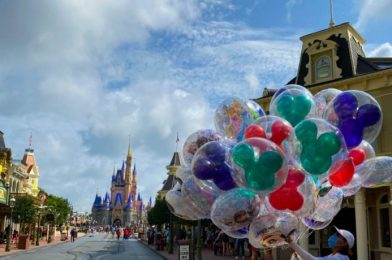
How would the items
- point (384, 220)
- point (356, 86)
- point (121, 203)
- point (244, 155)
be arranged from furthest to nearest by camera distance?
point (121, 203), point (356, 86), point (384, 220), point (244, 155)

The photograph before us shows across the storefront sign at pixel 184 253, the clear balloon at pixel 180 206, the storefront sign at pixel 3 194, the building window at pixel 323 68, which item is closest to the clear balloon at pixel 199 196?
the clear balloon at pixel 180 206

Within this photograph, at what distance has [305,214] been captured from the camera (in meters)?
5.90

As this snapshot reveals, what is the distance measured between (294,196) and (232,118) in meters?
1.88

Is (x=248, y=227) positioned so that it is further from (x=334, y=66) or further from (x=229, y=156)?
(x=334, y=66)

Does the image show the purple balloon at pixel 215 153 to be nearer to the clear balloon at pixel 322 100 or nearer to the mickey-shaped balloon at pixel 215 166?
the mickey-shaped balloon at pixel 215 166

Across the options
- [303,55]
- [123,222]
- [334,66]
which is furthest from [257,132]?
[123,222]

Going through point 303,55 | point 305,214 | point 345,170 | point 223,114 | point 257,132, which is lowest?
point 305,214

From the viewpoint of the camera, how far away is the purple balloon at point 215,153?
6.01 meters

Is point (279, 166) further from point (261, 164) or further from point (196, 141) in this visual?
point (196, 141)

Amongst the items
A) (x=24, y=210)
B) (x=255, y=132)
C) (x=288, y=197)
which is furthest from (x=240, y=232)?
(x=24, y=210)

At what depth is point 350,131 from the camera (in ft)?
21.8

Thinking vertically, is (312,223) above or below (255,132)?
below

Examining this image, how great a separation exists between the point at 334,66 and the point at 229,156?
708 inches

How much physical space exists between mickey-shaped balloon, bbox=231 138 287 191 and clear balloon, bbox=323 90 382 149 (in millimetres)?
1665
